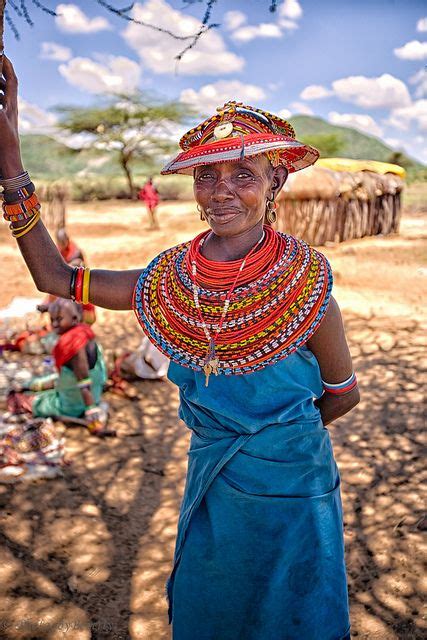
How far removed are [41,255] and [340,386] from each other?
98 cm

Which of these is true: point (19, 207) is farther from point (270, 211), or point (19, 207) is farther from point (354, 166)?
point (354, 166)

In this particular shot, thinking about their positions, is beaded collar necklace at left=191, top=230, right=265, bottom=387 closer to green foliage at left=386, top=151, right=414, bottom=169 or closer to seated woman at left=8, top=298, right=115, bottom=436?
seated woman at left=8, top=298, right=115, bottom=436

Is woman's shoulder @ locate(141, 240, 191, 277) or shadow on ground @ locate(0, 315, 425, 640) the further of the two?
shadow on ground @ locate(0, 315, 425, 640)

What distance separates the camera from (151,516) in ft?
10.8

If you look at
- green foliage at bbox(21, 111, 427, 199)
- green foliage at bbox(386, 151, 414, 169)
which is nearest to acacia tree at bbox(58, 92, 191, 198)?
green foliage at bbox(21, 111, 427, 199)

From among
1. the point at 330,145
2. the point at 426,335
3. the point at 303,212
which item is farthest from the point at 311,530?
the point at 330,145

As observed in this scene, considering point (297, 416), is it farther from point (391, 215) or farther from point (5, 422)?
point (391, 215)

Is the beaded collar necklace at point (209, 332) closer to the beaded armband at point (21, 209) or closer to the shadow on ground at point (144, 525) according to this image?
the beaded armband at point (21, 209)

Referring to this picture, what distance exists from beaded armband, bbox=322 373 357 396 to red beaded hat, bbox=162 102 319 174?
679 millimetres

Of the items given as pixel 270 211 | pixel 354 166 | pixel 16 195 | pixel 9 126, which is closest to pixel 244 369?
pixel 270 211

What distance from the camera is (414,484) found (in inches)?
134

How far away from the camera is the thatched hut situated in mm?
11219

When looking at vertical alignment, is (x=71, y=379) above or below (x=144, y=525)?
above

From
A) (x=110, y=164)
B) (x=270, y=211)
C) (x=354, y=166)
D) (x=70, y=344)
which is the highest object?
(x=110, y=164)
